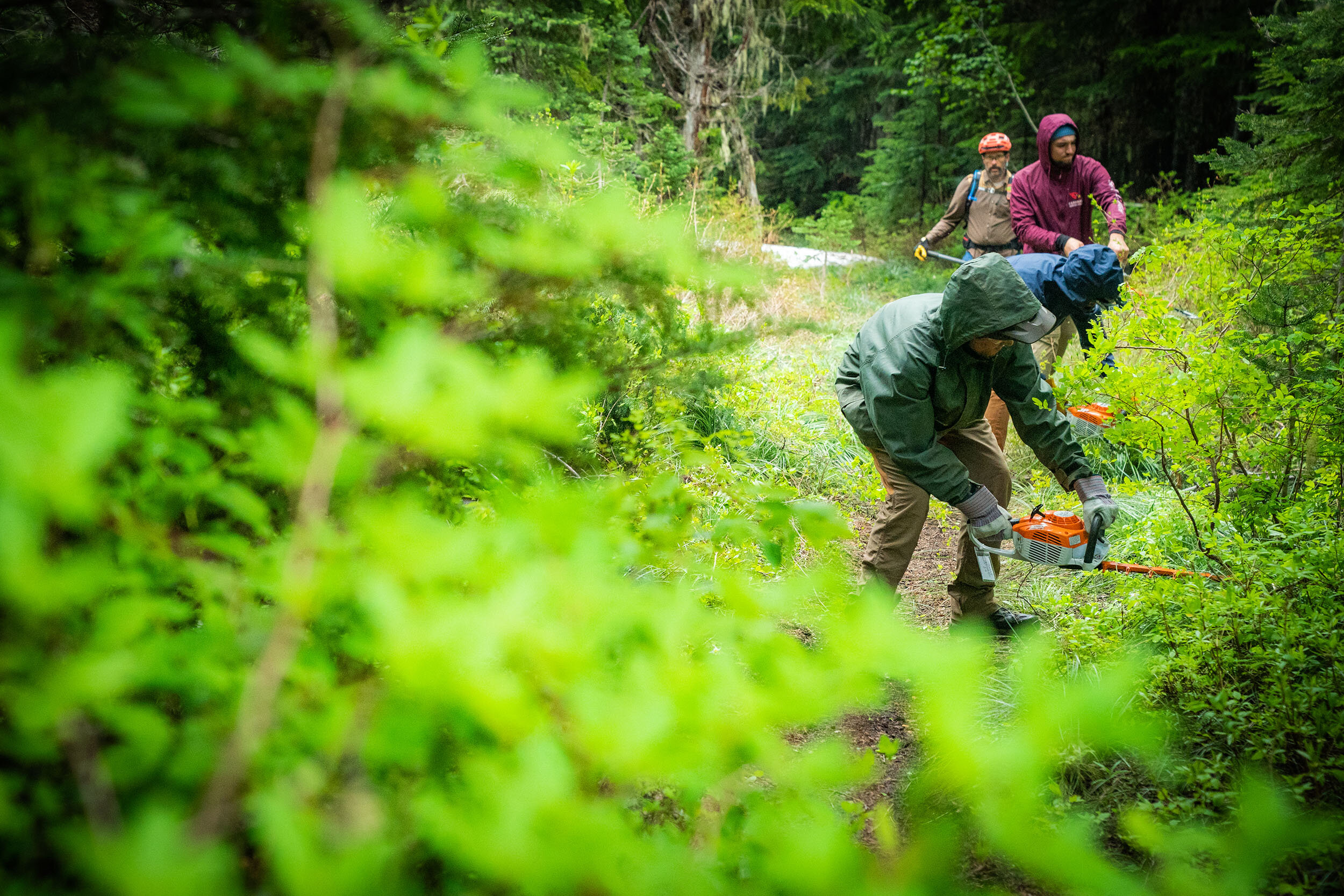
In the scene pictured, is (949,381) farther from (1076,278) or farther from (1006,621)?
(1076,278)

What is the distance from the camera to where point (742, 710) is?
0.73 m

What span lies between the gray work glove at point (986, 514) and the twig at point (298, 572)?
262 cm

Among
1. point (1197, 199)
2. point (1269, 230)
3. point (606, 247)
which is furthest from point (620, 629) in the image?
point (1197, 199)

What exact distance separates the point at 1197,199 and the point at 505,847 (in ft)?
38.6

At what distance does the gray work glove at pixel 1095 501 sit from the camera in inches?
108

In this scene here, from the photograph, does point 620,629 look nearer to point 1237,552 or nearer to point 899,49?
point 1237,552

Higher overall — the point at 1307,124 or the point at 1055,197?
the point at 1307,124

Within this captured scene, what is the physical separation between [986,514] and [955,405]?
482mm

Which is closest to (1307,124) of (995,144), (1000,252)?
(1000,252)

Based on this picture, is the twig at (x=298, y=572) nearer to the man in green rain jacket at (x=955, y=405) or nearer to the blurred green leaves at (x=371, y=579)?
the blurred green leaves at (x=371, y=579)

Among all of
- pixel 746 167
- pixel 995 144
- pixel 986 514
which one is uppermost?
pixel 746 167

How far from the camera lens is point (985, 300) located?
2.48m

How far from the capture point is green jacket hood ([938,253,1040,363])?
2459mm

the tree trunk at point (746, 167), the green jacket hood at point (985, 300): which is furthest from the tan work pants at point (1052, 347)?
the tree trunk at point (746, 167)
